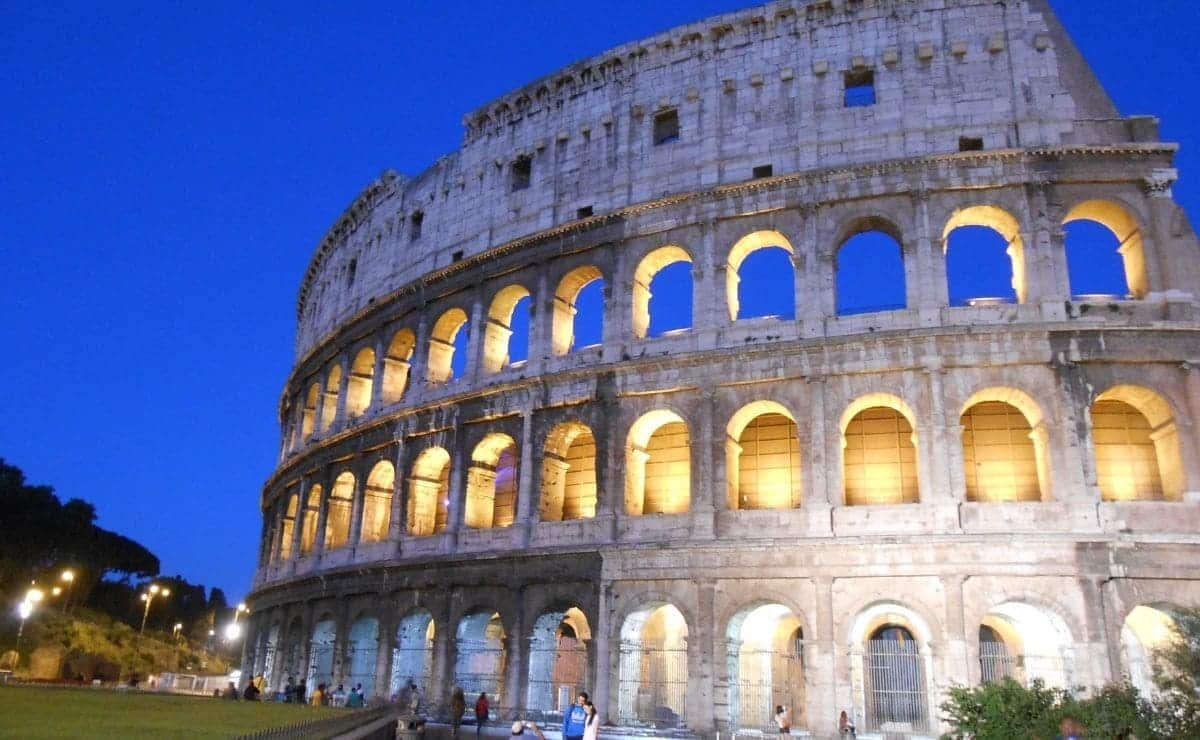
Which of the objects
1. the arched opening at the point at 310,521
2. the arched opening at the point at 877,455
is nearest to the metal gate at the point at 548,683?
the arched opening at the point at 877,455

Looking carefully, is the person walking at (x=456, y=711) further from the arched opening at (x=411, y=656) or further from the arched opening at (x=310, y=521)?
the arched opening at (x=310, y=521)

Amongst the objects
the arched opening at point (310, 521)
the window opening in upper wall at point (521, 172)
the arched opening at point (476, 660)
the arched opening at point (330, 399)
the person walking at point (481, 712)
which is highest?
the window opening in upper wall at point (521, 172)

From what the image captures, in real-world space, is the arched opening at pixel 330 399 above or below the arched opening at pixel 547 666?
above

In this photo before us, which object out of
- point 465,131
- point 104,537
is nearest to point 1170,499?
point 465,131

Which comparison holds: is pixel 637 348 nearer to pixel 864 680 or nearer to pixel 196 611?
pixel 864 680

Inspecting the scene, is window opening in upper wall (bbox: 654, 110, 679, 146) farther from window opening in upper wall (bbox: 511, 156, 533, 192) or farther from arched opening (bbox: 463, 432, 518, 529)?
arched opening (bbox: 463, 432, 518, 529)

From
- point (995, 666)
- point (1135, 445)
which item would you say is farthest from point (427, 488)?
point (1135, 445)
